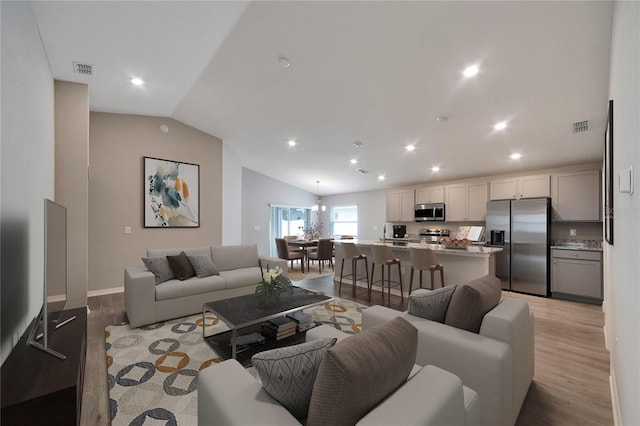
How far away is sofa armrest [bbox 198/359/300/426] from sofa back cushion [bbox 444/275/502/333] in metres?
1.32

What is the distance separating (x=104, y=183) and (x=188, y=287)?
9.14 ft

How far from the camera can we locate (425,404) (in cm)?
98

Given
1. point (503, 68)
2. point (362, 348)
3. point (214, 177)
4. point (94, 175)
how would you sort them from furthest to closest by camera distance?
point (214, 177) < point (94, 175) < point (503, 68) < point (362, 348)

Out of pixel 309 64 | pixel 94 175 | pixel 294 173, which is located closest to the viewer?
pixel 309 64

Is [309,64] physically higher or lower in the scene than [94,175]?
higher

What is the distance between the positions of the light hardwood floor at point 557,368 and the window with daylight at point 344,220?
532 cm

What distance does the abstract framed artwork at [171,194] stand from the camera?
203 inches

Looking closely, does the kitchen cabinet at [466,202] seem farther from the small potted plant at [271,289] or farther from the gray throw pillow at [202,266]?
the gray throw pillow at [202,266]

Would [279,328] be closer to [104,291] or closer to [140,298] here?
[140,298]

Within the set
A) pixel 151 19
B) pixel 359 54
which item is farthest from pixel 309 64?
pixel 151 19

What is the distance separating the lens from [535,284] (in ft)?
15.9

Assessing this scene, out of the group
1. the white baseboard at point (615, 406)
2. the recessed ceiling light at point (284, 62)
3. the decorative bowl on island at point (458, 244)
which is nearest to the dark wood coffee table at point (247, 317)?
the white baseboard at point (615, 406)

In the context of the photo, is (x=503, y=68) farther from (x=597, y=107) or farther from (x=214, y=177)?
(x=214, y=177)

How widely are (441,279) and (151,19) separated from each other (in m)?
4.74
